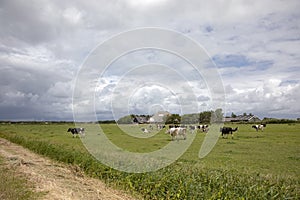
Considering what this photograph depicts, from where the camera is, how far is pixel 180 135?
30719 millimetres

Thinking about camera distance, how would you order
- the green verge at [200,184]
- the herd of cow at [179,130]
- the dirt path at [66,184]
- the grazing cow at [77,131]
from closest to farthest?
the green verge at [200,184] → the dirt path at [66,184] → the herd of cow at [179,130] → the grazing cow at [77,131]

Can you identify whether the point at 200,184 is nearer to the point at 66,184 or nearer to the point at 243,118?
the point at 66,184

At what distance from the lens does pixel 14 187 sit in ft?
30.1

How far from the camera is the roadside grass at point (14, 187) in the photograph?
811 centimetres

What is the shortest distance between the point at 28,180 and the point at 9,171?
7.36ft

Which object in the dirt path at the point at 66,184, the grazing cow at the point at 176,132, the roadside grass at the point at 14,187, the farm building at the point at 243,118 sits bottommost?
the dirt path at the point at 66,184

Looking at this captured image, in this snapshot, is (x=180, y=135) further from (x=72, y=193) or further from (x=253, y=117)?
(x=253, y=117)

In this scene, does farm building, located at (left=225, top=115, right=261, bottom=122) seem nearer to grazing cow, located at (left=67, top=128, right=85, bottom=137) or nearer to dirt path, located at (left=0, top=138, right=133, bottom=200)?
grazing cow, located at (left=67, top=128, right=85, bottom=137)

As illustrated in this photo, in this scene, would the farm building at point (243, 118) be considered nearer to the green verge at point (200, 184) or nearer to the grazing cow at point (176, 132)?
the grazing cow at point (176, 132)

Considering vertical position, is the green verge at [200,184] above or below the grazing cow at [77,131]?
below

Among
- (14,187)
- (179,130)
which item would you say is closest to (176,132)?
(179,130)

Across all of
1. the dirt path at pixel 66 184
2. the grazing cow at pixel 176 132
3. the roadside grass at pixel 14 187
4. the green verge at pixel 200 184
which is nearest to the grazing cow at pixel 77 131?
the grazing cow at pixel 176 132

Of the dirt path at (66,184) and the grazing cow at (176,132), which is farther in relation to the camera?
the grazing cow at (176,132)

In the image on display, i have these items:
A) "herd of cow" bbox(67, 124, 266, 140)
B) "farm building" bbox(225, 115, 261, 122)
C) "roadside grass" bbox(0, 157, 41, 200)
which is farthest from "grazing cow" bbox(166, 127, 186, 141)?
"farm building" bbox(225, 115, 261, 122)
